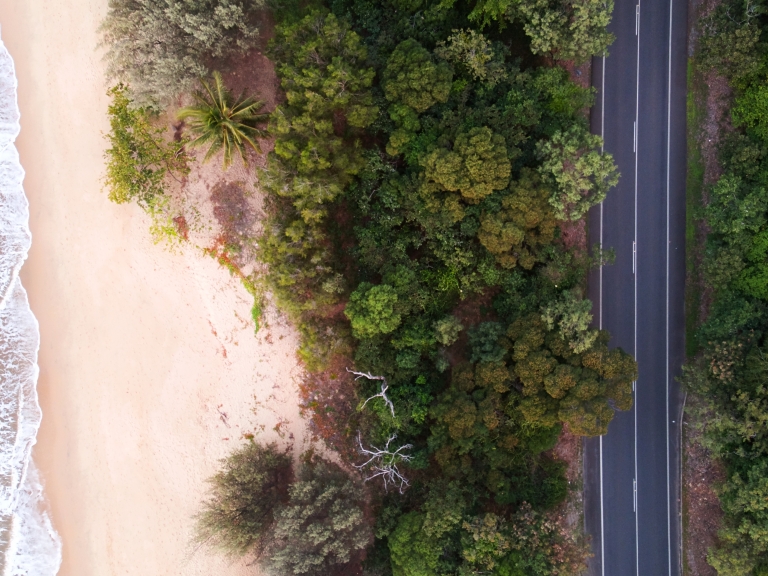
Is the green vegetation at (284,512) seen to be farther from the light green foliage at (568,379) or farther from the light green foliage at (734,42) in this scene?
the light green foliage at (734,42)

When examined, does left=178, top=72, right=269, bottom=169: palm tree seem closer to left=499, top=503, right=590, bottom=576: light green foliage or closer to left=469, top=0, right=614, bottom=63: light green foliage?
left=469, top=0, right=614, bottom=63: light green foliage

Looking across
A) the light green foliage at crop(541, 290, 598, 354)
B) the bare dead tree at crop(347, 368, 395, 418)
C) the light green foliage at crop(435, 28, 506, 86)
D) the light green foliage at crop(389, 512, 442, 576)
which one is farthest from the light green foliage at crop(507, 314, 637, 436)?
the light green foliage at crop(435, 28, 506, 86)

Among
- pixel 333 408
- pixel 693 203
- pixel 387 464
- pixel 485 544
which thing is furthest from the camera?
pixel 333 408

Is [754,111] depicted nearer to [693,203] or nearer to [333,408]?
[693,203]

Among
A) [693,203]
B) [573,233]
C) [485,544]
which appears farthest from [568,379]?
[693,203]

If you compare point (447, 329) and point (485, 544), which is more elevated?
point (447, 329)

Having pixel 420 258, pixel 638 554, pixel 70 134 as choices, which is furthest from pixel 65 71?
pixel 638 554

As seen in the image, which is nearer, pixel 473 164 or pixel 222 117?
pixel 473 164

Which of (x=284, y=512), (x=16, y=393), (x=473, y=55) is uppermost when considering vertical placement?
(x=473, y=55)
